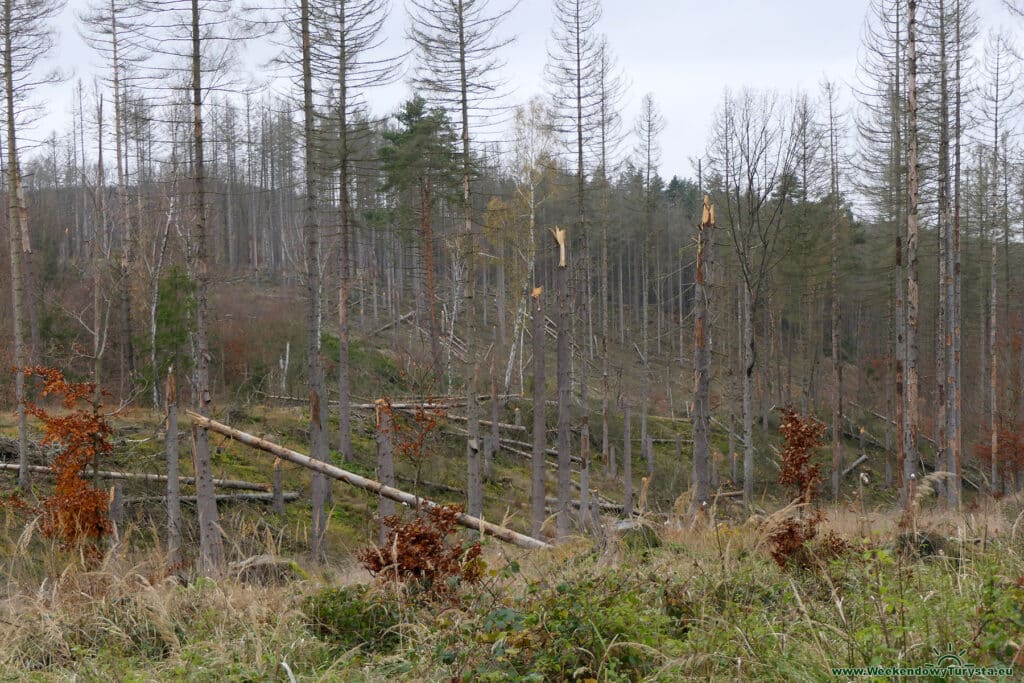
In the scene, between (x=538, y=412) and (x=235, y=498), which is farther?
(x=235, y=498)

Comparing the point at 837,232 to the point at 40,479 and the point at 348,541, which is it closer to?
the point at 348,541

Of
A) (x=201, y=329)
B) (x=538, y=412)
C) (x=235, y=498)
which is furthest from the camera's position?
(x=235, y=498)

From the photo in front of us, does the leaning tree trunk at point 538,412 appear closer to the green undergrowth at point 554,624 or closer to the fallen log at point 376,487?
the fallen log at point 376,487

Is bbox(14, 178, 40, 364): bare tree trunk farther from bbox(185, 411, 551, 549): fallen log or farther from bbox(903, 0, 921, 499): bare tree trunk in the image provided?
bbox(903, 0, 921, 499): bare tree trunk

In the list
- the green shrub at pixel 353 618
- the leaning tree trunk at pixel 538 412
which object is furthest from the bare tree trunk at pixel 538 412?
the green shrub at pixel 353 618

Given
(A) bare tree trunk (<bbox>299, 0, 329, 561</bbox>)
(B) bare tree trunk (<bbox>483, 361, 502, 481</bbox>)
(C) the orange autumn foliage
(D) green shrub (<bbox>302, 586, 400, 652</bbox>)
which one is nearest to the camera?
(D) green shrub (<bbox>302, 586, 400, 652</bbox>)

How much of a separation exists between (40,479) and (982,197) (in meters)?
29.9

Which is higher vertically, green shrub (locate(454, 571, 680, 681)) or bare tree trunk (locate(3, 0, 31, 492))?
bare tree trunk (locate(3, 0, 31, 492))

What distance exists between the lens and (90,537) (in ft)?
34.0

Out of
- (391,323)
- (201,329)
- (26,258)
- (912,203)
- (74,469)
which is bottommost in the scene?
(74,469)

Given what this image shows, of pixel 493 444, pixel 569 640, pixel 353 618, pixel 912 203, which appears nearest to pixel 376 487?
pixel 353 618

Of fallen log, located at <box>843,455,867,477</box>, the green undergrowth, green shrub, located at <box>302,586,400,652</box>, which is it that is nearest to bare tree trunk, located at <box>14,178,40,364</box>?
the green undergrowth

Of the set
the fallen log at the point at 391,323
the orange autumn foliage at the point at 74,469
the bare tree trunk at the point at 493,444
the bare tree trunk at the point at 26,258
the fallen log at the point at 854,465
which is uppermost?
the bare tree trunk at the point at 26,258

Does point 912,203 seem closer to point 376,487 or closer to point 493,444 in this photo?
point 376,487
